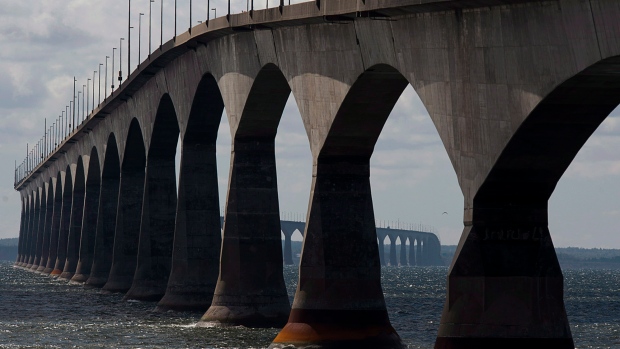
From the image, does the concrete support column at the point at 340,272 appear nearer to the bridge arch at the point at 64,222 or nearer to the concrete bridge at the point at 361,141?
the concrete bridge at the point at 361,141

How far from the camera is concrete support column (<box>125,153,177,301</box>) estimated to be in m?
72.2

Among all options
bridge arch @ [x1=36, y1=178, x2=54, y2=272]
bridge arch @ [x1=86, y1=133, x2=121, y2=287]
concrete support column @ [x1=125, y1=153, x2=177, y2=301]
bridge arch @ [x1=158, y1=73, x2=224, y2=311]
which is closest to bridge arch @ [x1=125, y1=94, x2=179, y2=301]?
concrete support column @ [x1=125, y1=153, x2=177, y2=301]

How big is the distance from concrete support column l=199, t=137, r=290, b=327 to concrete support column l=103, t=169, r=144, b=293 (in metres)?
30.5

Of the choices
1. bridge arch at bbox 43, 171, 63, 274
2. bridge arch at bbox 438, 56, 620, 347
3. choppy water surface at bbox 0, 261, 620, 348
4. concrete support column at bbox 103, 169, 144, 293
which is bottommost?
choppy water surface at bbox 0, 261, 620, 348

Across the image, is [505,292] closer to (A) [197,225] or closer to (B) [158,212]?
(A) [197,225]

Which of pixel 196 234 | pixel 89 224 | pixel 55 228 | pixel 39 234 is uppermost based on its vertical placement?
pixel 39 234

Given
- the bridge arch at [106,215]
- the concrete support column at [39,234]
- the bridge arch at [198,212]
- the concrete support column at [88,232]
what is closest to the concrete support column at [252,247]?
the bridge arch at [198,212]

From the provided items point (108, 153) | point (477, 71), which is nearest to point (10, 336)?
point (477, 71)

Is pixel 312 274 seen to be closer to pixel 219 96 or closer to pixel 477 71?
pixel 477 71

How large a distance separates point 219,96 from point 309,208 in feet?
65.4

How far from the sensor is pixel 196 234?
62.9 m

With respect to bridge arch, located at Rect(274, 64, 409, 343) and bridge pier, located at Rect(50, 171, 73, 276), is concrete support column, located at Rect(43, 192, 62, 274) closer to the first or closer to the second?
bridge pier, located at Rect(50, 171, 73, 276)

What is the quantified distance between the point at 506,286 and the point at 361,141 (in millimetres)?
13741

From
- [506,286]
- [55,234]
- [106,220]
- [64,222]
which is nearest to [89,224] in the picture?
[106,220]
